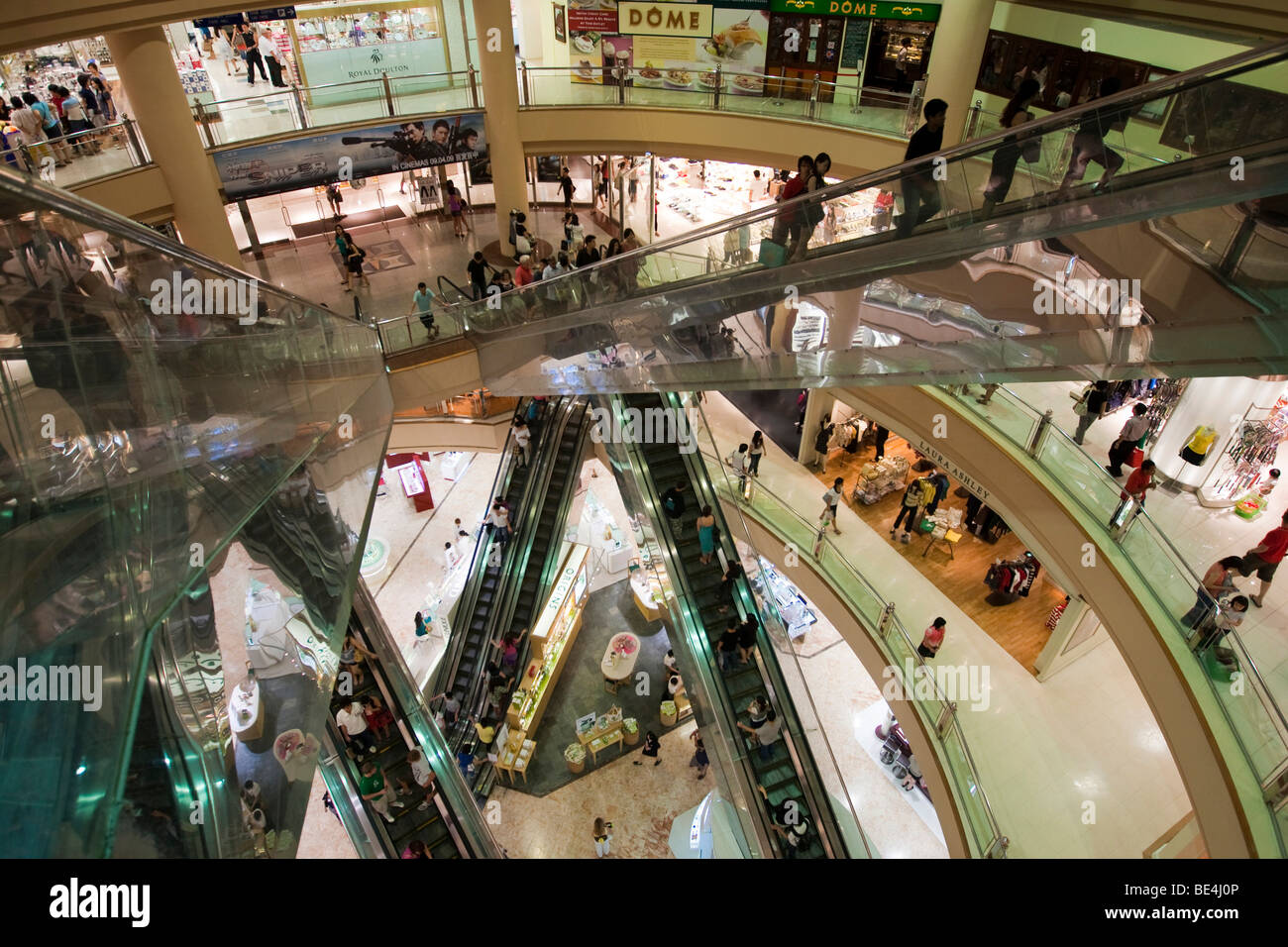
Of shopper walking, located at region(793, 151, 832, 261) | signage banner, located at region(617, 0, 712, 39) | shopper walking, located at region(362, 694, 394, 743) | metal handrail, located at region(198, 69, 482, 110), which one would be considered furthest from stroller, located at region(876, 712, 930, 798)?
metal handrail, located at region(198, 69, 482, 110)

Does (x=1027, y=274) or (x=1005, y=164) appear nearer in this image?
(x=1005, y=164)

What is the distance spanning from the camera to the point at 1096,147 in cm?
541

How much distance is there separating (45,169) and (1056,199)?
47.3ft

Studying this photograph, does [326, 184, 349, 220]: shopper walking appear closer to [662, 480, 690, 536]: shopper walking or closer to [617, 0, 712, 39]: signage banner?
[617, 0, 712, 39]: signage banner

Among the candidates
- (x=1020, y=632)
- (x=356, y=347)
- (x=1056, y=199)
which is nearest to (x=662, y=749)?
(x=1020, y=632)

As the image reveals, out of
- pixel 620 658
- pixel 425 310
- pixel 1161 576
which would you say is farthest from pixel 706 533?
pixel 425 310

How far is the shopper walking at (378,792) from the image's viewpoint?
8.95 m

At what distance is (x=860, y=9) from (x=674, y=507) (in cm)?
1160

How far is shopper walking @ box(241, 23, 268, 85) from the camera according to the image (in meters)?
15.6

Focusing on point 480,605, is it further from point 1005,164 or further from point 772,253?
point 1005,164

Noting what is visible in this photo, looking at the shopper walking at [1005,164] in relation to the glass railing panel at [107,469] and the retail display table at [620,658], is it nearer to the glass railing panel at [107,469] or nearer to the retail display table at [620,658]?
the glass railing panel at [107,469]

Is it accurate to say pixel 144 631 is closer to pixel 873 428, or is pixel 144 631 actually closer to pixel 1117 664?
pixel 1117 664

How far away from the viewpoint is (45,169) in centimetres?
1186

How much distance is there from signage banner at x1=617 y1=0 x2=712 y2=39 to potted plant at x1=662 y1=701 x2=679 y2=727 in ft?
47.1
